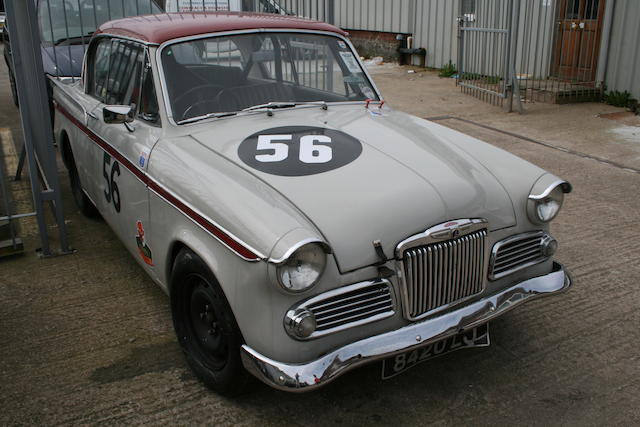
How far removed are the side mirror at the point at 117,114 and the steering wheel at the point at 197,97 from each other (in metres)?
0.35

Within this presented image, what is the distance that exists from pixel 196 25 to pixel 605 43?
759 cm

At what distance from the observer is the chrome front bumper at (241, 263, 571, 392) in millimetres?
2488

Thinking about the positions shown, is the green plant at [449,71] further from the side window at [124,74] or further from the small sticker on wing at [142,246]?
the small sticker on wing at [142,246]

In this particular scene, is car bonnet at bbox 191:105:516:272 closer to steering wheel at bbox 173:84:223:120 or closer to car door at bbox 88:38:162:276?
steering wheel at bbox 173:84:223:120

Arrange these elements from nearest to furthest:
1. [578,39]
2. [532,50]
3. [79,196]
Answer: [79,196] < [578,39] < [532,50]

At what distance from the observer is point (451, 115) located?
9.27 metres

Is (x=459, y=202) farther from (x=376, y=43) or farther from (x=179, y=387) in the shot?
(x=376, y=43)

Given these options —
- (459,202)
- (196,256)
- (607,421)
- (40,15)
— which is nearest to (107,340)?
(196,256)

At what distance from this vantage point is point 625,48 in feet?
30.0

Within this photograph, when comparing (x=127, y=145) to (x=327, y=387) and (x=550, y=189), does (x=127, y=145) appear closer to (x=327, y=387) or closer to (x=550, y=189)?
(x=327, y=387)

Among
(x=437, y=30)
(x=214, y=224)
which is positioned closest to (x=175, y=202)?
(x=214, y=224)

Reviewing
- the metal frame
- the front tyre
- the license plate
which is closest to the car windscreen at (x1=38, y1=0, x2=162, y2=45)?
the metal frame

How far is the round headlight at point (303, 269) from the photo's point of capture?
2.44 metres

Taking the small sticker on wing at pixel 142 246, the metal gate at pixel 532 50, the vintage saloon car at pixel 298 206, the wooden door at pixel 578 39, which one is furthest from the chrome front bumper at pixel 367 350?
the wooden door at pixel 578 39
